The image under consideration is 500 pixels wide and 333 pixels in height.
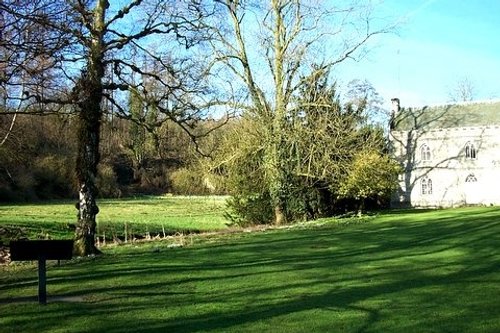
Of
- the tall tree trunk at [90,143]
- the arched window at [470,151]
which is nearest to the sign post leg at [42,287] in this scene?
the tall tree trunk at [90,143]

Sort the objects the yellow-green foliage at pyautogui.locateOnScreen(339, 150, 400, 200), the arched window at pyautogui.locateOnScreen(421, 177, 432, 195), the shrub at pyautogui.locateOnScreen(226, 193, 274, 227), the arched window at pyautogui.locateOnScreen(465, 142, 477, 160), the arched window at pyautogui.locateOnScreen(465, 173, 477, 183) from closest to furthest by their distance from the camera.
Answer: the yellow-green foliage at pyautogui.locateOnScreen(339, 150, 400, 200), the shrub at pyautogui.locateOnScreen(226, 193, 274, 227), the arched window at pyautogui.locateOnScreen(465, 173, 477, 183), the arched window at pyautogui.locateOnScreen(465, 142, 477, 160), the arched window at pyautogui.locateOnScreen(421, 177, 432, 195)

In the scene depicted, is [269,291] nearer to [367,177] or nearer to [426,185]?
[367,177]

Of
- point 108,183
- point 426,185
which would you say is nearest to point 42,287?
point 426,185

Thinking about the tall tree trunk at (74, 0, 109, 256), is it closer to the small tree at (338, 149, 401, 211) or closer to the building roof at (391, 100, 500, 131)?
the small tree at (338, 149, 401, 211)

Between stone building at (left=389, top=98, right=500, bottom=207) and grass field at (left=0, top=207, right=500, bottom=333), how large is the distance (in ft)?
108

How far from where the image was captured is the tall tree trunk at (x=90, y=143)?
1568 cm

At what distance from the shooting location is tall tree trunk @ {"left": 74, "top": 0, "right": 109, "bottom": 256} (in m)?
15.7

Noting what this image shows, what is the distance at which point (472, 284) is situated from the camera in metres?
10.2

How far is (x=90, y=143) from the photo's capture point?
16.2 metres

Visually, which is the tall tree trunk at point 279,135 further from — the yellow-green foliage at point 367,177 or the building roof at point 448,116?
the building roof at point 448,116

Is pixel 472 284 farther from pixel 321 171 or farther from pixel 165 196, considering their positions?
pixel 165 196

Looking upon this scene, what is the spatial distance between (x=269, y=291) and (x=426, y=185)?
141ft

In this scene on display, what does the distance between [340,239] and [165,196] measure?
4782 cm

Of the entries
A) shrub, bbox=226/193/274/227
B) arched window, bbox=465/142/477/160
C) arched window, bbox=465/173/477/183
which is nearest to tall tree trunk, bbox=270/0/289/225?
shrub, bbox=226/193/274/227
